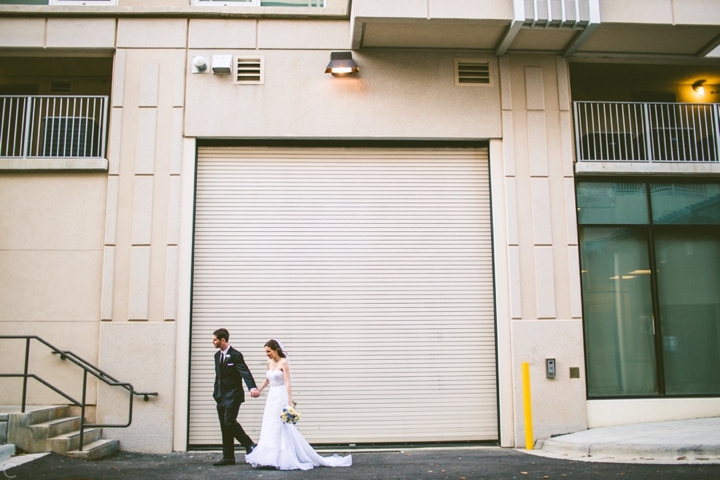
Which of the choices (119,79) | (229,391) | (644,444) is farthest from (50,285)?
(644,444)

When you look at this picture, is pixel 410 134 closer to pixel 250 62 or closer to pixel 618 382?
pixel 250 62

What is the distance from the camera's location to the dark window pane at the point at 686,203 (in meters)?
11.0

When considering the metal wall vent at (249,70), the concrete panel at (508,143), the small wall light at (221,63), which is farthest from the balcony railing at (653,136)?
the small wall light at (221,63)

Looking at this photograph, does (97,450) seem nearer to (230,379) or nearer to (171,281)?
(230,379)

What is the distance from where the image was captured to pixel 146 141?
10.4m

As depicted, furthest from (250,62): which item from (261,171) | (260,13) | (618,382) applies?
(618,382)

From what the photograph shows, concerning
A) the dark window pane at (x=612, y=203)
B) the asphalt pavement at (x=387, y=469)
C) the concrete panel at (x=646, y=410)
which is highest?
the dark window pane at (x=612, y=203)

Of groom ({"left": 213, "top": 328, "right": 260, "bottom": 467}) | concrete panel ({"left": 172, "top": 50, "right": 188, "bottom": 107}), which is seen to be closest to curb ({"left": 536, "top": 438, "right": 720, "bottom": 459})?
groom ({"left": 213, "top": 328, "right": 260, "bottom": 467})

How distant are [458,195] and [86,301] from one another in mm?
6892

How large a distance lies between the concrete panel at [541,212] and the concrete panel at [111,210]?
291 inches

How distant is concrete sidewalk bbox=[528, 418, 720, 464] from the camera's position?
814cm

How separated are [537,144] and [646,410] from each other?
5.09 metres

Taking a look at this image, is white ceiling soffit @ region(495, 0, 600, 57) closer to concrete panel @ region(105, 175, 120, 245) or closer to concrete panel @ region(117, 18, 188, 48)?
concrete panel @ region(117, 18, 188, 48)

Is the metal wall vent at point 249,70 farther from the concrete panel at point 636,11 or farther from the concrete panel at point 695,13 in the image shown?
the concrete panel at point 695,13
